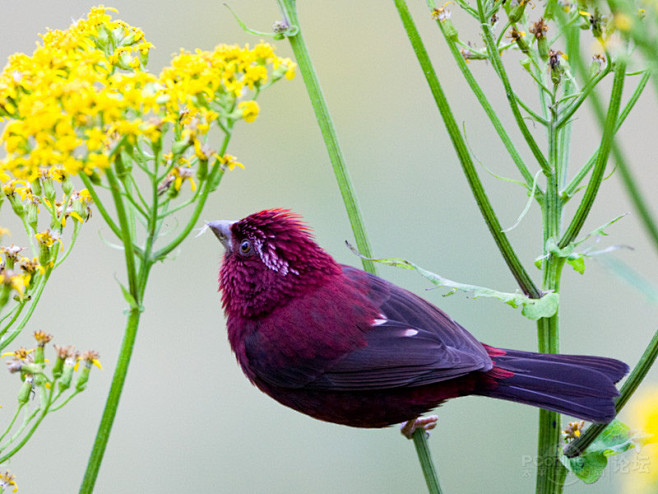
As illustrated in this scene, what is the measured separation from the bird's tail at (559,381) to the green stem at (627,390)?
61mm

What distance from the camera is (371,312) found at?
3.18 meters

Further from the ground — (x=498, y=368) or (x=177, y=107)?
(x=177, y=107)

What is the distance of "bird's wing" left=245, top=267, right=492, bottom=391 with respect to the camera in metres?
3.04

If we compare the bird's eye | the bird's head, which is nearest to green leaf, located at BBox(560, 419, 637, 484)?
the bird's head

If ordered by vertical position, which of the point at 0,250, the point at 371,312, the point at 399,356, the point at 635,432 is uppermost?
the point at 0,250

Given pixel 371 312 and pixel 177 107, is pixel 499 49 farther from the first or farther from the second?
pixel 371 312

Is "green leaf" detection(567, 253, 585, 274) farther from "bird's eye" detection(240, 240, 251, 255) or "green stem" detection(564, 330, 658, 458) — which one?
"bird's eye" detection(240, 240, 251, 255)

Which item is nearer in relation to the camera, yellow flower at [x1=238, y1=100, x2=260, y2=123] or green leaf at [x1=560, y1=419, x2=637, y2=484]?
yellow flower at [x1=238, y1=100, x2=260, y2=123]

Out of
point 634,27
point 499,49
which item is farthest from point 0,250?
point 634,27

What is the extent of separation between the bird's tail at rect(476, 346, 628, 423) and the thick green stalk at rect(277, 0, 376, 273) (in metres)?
0.73

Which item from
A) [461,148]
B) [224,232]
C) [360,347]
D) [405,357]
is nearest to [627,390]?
[461,148]

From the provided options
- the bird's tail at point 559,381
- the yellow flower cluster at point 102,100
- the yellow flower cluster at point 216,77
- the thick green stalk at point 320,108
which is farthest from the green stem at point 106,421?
the bird's tail at point 559,381

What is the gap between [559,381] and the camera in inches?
111

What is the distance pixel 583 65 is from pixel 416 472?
3902 mm
